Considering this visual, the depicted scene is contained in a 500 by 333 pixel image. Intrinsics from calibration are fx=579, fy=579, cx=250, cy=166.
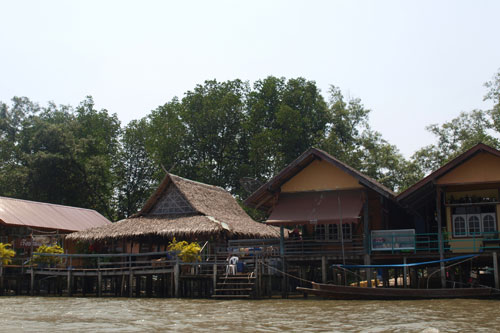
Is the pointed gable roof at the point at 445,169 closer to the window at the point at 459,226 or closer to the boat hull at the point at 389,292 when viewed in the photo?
the window at the point at 459,226

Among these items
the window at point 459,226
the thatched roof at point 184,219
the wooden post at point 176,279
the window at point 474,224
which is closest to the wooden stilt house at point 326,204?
the window at point 459,226

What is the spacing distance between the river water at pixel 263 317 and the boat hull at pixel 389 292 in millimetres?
250

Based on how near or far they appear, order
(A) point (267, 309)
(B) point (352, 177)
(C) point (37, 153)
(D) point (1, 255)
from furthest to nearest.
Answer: (C) point (37, 153) < (D) point (1, 255) < (B) point (352, 177) < (A) point (267, 309)

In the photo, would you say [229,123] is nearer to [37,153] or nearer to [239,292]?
[37,153]

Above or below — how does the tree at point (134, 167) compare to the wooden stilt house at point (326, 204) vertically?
above

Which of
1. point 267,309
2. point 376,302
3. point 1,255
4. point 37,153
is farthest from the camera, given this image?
point 37,153

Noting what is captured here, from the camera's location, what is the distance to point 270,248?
2314 centimetres

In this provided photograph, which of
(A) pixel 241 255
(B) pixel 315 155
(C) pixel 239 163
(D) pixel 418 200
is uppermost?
(C) pixel 239 163

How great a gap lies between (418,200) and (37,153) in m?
29.9

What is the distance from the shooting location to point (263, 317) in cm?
1435

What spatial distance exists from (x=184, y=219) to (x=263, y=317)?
13.3 meters

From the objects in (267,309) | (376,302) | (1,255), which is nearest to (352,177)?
(376,302)

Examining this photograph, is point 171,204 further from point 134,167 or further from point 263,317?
point 134,167

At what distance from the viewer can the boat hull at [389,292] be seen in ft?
58.2
